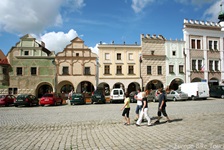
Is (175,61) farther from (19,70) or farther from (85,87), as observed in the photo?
(19,70)

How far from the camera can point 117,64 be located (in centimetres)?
3475

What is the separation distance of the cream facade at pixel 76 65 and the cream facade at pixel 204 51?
1847cm

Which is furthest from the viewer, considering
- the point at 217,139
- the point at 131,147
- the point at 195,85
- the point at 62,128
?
the point at 195,85

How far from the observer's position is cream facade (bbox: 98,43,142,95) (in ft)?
112

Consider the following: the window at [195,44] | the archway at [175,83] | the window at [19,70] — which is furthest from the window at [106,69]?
the window at [195,44]

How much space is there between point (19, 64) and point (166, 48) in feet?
89.1

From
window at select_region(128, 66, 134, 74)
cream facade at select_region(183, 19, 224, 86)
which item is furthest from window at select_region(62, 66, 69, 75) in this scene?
cream facade at select_region(183, 19, 224, 86)

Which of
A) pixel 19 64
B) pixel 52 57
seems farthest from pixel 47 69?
pixel 19 64

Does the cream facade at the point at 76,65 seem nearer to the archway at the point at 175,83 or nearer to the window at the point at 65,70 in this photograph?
the window at the point at 65,70

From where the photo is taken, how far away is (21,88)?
105 feet

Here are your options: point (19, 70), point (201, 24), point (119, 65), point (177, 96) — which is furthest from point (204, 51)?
point (19, 70)

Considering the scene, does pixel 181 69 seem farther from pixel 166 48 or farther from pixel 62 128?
pixel 62 128

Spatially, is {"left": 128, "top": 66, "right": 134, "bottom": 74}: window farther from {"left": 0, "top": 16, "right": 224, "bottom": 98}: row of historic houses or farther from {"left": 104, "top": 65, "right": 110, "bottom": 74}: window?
{"left": 104, "top": 65, "right": 110, "bottom": 74}: window

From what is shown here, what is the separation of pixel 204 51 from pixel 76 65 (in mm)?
25342
